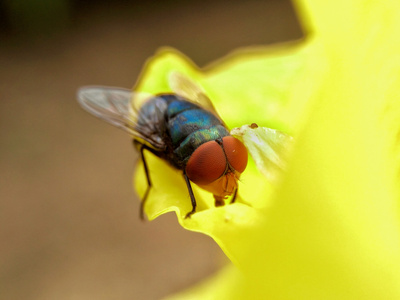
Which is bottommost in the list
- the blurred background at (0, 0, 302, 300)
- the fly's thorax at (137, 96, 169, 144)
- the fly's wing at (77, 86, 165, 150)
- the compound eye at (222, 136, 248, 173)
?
the blurred background at (0, 0, 302, 300)

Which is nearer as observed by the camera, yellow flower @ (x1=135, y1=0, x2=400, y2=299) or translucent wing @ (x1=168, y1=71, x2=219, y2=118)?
yellow flower @ (x1=135, y1=0, x2=400, y2=299)

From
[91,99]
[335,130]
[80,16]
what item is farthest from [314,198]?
[80,16]

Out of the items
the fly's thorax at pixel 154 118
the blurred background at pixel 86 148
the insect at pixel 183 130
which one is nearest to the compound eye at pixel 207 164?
the insect at pixel 183 130

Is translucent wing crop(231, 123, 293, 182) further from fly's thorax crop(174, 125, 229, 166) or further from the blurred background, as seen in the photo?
the blurred background

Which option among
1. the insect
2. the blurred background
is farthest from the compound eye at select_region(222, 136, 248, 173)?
the blurred background

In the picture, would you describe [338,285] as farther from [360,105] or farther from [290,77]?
[290,77]

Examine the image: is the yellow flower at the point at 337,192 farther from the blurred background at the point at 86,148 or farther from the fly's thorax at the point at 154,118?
the blurred background at the point at 86,148
